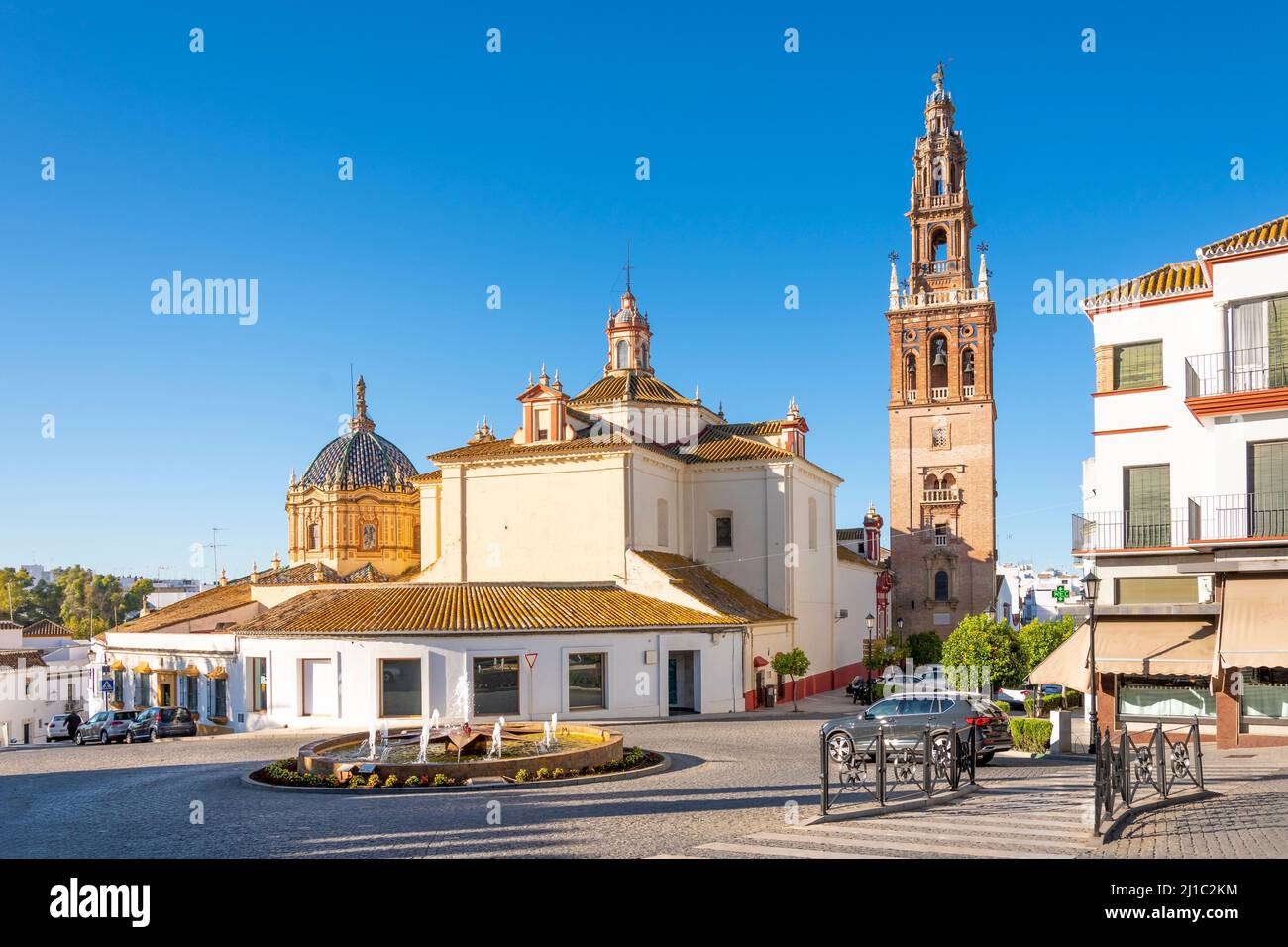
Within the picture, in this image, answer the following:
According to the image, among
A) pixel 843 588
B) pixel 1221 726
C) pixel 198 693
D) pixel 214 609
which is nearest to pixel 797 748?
pixel 1221 726

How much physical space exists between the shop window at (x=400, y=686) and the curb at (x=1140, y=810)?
950 inches

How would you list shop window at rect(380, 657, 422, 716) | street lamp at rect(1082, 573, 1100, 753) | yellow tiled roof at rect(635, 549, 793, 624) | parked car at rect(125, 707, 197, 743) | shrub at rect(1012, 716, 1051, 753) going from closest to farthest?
street lamp at rect(1082, 573, 1100, 753), shrub at rect(1012, 716, 1051, 753), shop window at rect(380, 657, 422, 716), parked car at rect(125, 707, 197, 743), yellow tiled roof at rect(635, 549, 793, 624)

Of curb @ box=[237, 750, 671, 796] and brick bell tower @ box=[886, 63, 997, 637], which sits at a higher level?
brick bell tower @ box=[886, 63, 997, 637]

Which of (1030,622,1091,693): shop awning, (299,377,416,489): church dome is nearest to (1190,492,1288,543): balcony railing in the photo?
(1030,622,1091,693): shop awning

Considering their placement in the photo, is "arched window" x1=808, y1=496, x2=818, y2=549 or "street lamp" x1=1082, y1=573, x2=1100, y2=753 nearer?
"street lamp" x1=1082, y1=573, x2=1100, y2=753

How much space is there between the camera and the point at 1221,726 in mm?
24562

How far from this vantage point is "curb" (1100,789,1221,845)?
46.2 ft

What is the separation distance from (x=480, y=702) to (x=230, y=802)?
54.8ft

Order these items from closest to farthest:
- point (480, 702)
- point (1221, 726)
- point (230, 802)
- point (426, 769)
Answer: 1. point (230, 802)
2. point (426, 769)
3. point (1221, 726)
4. point (480, 702)

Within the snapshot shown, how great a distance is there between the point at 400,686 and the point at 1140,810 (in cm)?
2476

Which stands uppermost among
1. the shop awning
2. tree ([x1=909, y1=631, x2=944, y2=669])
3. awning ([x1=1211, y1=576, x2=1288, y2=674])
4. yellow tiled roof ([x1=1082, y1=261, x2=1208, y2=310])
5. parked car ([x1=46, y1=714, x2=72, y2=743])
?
yellow tiled roof ([x1=1082, y1=261, x2=1208, y2=310])

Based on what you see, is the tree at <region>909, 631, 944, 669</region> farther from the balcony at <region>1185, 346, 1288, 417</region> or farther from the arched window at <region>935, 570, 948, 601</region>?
the balcony at <region>1185, 346, 1288, 417</region>

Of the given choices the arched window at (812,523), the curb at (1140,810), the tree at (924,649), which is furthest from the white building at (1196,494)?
the tree at (924,649)
